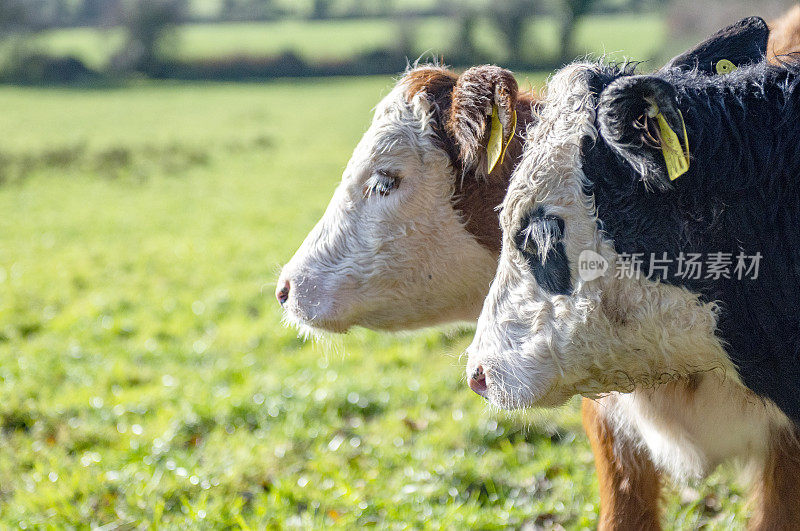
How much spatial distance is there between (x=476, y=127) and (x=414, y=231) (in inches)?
18.9

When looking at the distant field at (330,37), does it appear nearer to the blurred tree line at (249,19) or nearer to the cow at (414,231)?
the blurred tree line at (249,19)

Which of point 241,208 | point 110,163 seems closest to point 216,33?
point 110,163

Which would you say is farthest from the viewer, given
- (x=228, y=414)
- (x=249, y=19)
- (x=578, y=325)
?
(x=249, y=19)

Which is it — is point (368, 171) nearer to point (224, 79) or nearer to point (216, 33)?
point (224, 79)

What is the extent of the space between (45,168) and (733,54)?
15059 mm

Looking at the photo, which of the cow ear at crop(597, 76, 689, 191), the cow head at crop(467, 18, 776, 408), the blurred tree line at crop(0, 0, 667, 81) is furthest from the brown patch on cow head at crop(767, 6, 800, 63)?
the blurred tree line at crop(0, 0, 667, 81)

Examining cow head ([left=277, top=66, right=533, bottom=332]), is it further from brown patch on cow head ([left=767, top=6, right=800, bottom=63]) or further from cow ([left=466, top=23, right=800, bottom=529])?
brown patch on cow head ([left=767, top=6, right=800, bottom=63])

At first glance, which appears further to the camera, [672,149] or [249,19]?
[249,19]

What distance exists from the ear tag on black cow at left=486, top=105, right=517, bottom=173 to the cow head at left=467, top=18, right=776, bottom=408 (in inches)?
13.2

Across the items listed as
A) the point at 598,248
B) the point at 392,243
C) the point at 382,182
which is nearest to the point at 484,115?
the point at 382,182

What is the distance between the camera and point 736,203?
1.92 meters

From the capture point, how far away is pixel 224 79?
38.2 metres

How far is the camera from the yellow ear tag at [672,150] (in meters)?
1.79

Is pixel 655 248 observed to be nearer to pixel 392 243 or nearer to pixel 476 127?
pixel 476 127
